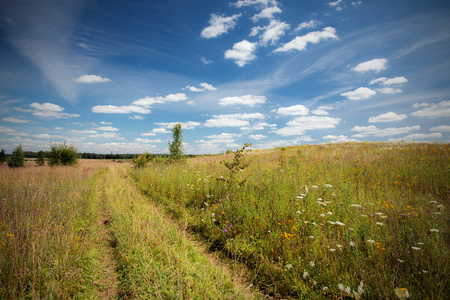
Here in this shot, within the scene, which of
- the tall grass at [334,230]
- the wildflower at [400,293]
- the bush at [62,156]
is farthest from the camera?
the bush at [62,156]

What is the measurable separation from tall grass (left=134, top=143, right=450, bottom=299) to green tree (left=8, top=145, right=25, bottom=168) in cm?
2445

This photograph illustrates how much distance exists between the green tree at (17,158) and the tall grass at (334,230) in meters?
24.5

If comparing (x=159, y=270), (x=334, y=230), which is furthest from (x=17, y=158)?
(x=334, y=230)

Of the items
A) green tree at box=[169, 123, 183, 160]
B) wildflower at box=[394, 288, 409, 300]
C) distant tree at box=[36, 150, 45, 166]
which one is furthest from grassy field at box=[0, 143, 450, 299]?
distant tree at box=[36, 150, 45, 166]

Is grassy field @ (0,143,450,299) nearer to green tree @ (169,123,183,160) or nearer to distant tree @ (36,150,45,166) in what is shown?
green tree @ (169,123,183,160)

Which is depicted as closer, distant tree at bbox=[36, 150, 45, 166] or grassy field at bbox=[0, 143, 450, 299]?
grassy field at bbox=[0, 143, 450, 299]

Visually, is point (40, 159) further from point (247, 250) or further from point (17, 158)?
point (247, 250)

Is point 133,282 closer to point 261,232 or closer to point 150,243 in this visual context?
point 150,243

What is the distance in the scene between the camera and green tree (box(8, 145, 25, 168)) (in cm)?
2012

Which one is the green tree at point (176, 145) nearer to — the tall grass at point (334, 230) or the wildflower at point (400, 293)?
the tall grass at point (334, 230)

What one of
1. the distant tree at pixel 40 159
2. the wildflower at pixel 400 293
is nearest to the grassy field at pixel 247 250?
the wildflower at pixel 400 293

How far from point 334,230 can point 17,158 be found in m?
31.0

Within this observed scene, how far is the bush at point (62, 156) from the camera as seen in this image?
16.8 metres

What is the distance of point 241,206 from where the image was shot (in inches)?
197
